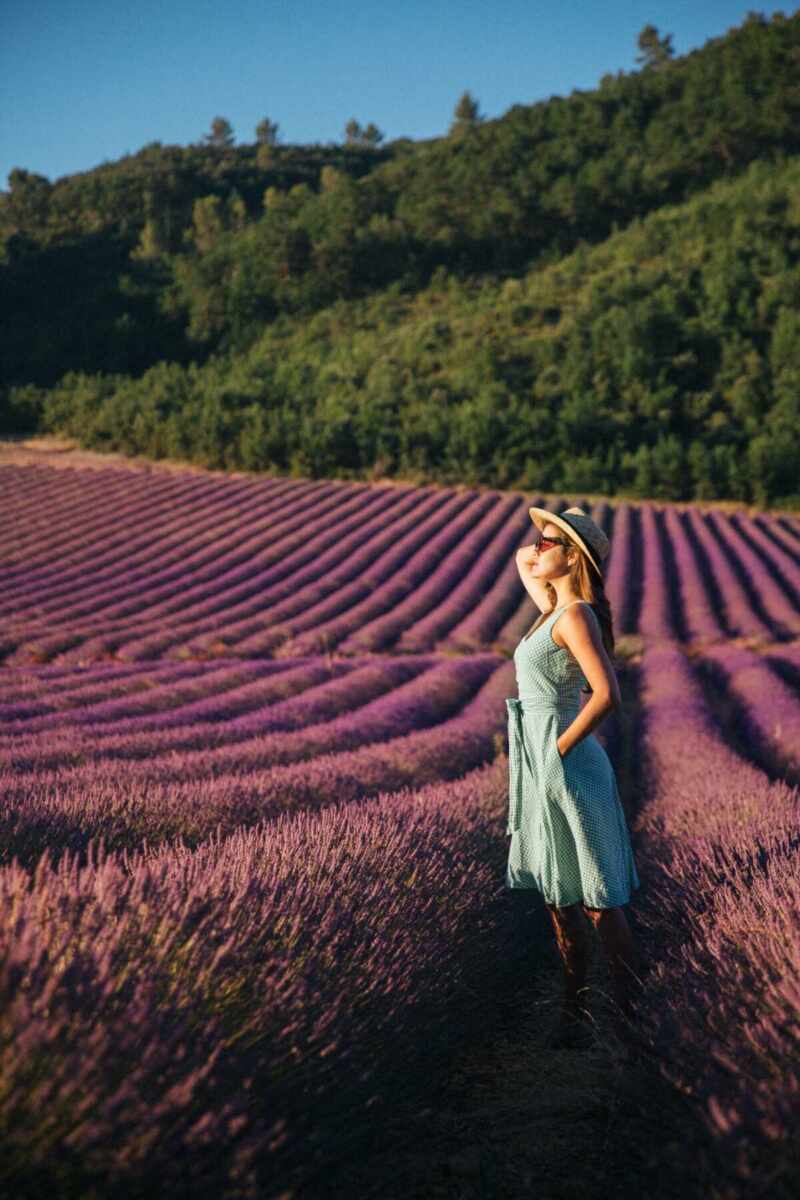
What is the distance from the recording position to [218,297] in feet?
207

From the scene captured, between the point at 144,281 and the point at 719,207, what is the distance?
43344 millimetres

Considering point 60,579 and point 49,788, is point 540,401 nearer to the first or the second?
point 60,579

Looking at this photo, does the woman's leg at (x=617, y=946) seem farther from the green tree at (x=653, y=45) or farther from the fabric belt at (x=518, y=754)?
the green tree at (x=653, y=45)

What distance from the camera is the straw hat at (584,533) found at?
109 inches

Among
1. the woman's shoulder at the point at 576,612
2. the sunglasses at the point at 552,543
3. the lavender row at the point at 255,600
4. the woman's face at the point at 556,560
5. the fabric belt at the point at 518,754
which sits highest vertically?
the sunglasses at the point at 552,543

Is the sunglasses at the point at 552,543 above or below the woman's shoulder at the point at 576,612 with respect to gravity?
above

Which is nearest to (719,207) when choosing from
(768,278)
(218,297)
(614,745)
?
(768,278)

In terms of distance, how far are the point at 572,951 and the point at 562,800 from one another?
0.56 metres

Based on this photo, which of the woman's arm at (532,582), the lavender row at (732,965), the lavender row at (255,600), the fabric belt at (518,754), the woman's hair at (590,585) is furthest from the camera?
the lavender row at (255,600)

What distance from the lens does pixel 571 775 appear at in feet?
8.94

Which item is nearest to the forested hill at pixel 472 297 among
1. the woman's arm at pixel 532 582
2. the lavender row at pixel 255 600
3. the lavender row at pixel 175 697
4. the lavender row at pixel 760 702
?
the lavender row at pixel 255 600

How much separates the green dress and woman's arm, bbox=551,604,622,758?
53 mm

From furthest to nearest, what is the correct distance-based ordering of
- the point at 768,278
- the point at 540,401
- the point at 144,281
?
1. the point at 144,281
2. the point at 768,278
3. the point at 540,401

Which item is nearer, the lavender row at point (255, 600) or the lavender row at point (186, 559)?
the lavender row at point (255, 600)
